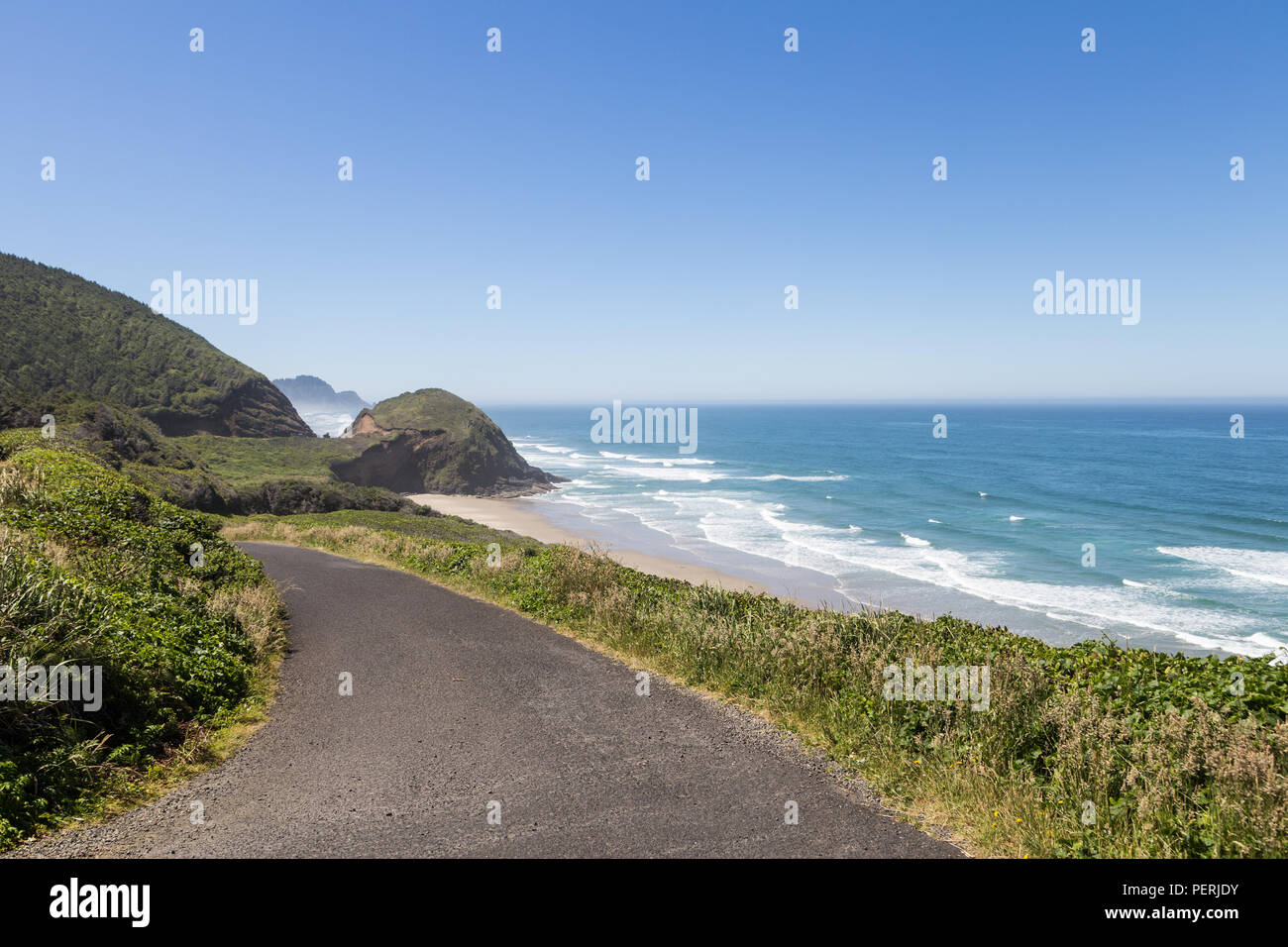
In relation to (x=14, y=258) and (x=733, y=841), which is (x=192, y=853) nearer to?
(x=733, y=841)

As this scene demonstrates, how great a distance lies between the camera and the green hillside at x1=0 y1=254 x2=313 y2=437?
71000mm

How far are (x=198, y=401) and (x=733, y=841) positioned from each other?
3443 inches

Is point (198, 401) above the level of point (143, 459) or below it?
above

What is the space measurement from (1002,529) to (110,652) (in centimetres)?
4911

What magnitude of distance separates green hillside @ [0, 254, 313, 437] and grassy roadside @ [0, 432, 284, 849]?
68.6m

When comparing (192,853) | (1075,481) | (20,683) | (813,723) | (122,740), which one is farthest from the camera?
(1075,481)

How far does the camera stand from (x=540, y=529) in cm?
5000

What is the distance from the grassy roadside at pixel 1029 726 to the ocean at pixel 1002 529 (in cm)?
1718

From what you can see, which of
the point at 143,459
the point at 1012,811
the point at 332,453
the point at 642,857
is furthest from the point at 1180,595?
the point at 332,453

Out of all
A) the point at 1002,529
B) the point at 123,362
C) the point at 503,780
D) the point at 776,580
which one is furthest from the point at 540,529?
the point at 123,362

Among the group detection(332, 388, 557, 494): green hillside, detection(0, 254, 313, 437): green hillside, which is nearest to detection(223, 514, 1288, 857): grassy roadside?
detection(332, 388, 557, 494): green hillside

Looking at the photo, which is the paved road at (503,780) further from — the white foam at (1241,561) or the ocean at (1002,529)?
the white foam at (1241,561)

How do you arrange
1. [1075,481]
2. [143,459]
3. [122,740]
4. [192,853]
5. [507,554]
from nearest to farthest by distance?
[192,853]
[122,740]
[507,554]
[143,459]
[1075,481]

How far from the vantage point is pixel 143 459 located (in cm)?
3203
